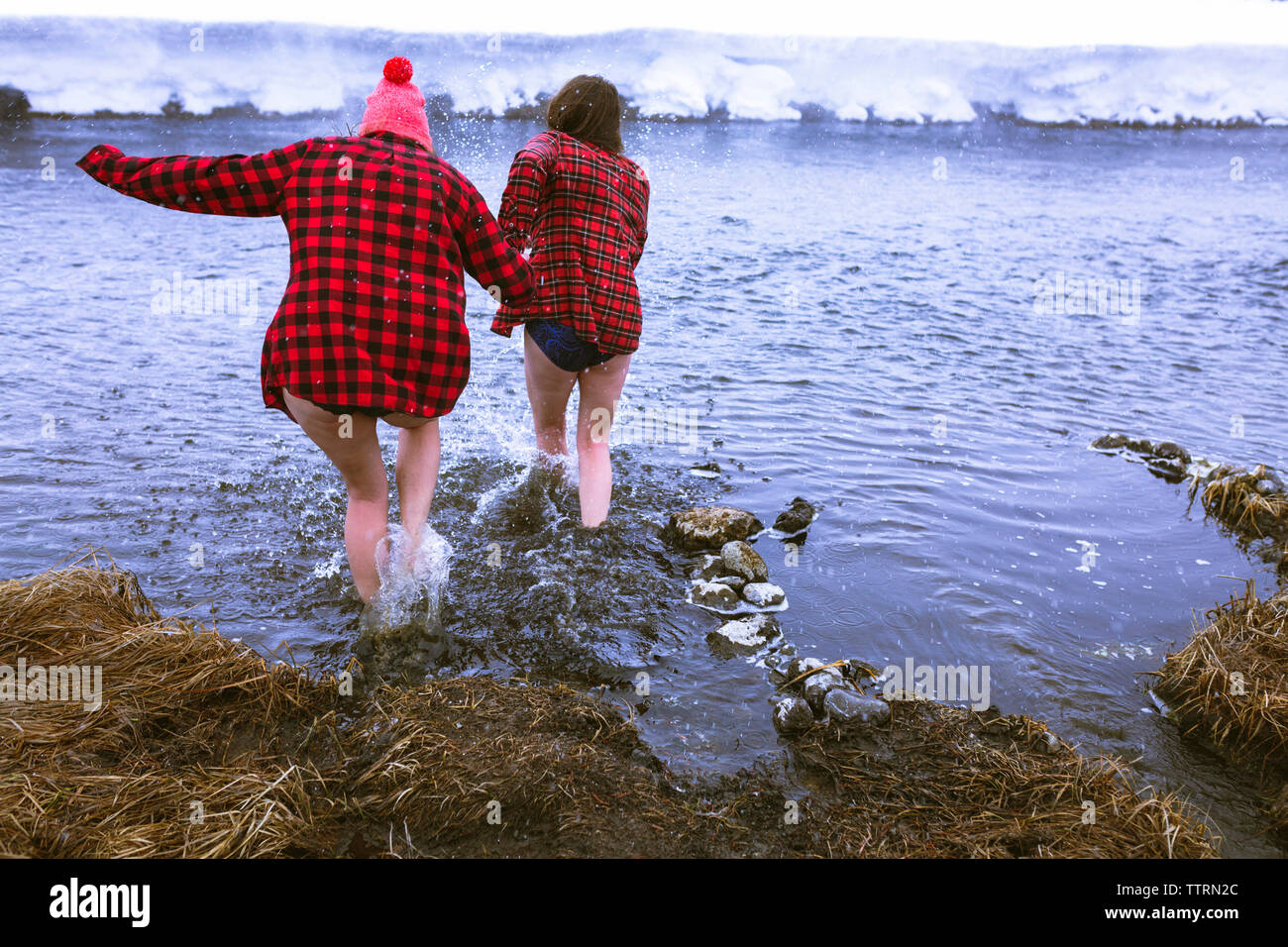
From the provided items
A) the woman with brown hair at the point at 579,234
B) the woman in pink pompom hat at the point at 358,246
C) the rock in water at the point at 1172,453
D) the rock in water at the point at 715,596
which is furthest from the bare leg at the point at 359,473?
the rock in water at the point at 1172,453

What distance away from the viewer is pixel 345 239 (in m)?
3.26

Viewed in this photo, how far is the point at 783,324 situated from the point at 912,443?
383 cm

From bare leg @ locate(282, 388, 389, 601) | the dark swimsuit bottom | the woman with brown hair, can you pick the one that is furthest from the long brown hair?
bare leg @ locate(282, 388, 389, 601)

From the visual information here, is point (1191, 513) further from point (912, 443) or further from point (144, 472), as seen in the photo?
point (144, 472)

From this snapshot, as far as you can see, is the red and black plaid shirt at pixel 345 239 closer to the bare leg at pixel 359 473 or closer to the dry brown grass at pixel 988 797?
the bare leg at pixel 359 473

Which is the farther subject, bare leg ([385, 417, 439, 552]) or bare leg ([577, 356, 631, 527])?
bare leg ([577, 356, 631, 527])

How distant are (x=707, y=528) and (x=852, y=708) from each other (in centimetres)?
182

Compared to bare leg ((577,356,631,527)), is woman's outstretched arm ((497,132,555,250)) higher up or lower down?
higher up

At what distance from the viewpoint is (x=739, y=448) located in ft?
22.5

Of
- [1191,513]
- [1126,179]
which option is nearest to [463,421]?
[1191,513]

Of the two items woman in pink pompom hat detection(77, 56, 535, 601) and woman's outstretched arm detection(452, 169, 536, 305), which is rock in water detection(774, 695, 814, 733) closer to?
woman in pink pompom hat detection(77, 56, 535, 601)

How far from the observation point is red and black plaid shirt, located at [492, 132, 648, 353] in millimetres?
4391

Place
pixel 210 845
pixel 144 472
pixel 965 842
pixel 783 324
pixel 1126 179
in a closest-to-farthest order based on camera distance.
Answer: pixel 210 845 < pixel 965 842 < pixel 144 472 < pixel 783 324 < pixel 1126 179

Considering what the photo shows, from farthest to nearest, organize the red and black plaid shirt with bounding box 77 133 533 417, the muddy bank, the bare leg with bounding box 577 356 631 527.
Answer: the bare leg with bounding box 577 356 631 527, the red and black plaid shirt with bounding box 77 133 533 417, the muddy bank
